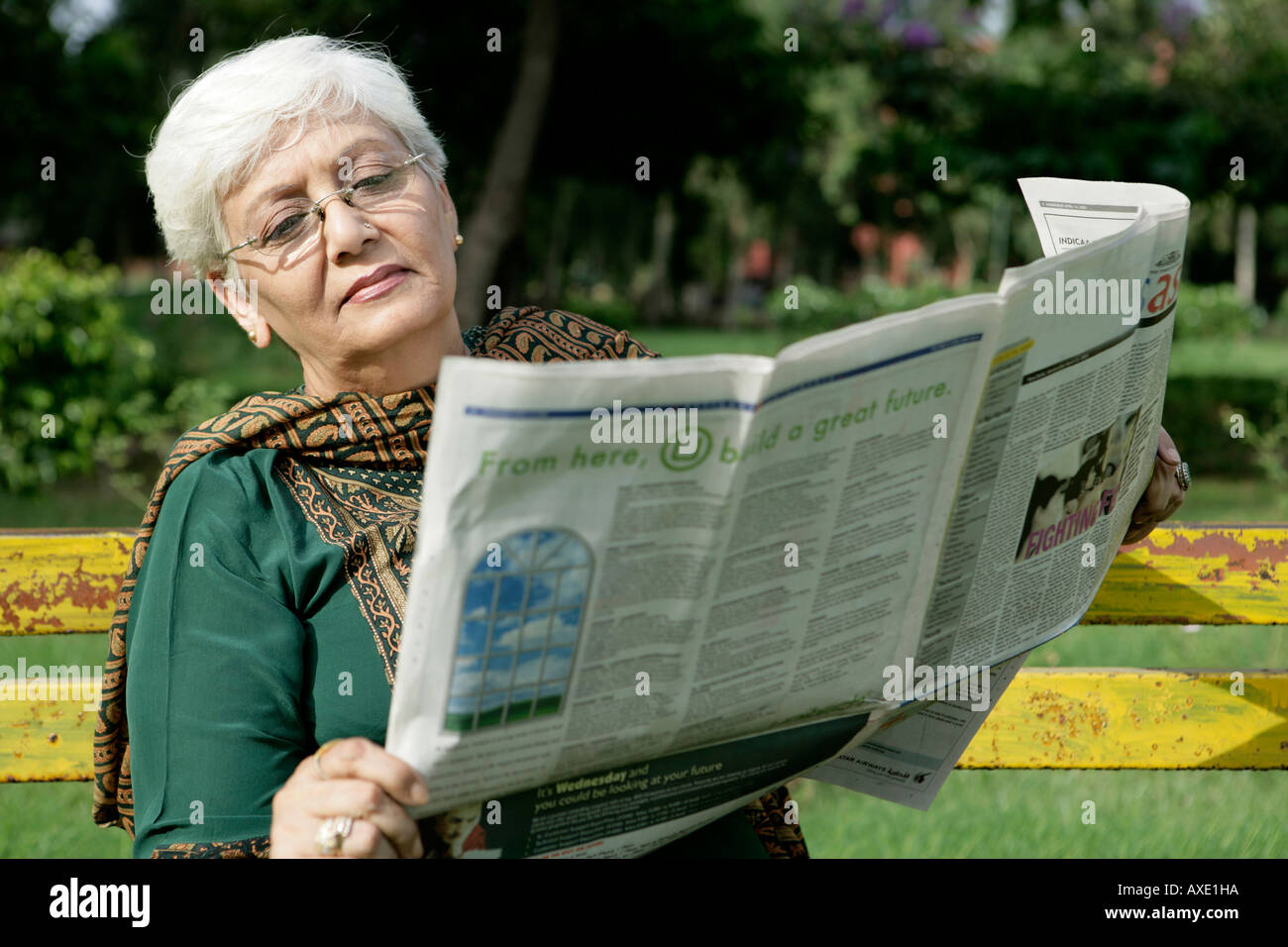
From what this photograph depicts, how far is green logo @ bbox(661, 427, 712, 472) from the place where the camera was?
1.07 metres

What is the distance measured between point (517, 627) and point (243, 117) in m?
0.87

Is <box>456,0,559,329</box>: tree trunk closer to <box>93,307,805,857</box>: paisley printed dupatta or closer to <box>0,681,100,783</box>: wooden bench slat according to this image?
<box>0,681,100,783</box>: wooden bench slat

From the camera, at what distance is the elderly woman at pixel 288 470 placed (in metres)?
1.35

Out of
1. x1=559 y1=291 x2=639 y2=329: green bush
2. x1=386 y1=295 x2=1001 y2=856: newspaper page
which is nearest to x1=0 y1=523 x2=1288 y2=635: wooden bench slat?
x1=386 y1=295 x2=1001 y2=856: newspaper page

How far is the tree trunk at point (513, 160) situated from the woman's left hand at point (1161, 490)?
565 centimetres

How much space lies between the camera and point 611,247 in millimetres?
34844

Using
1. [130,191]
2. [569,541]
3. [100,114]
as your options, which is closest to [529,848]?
[569,541]

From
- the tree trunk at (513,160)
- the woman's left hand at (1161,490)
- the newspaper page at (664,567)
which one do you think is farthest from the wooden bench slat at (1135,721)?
the tree trunk at (513,160)

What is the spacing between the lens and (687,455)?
107 centimetres

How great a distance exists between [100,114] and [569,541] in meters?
10.5

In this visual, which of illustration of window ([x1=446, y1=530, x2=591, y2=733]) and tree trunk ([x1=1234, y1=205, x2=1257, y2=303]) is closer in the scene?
illustration of window ([x1=446, y1=530, x2=591, y2=733])

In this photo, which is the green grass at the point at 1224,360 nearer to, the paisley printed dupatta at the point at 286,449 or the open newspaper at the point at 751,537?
the open newspaper at the point at 751,537

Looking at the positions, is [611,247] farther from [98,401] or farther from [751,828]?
[751,828]

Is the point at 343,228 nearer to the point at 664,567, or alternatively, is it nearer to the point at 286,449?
the point at 286,449
